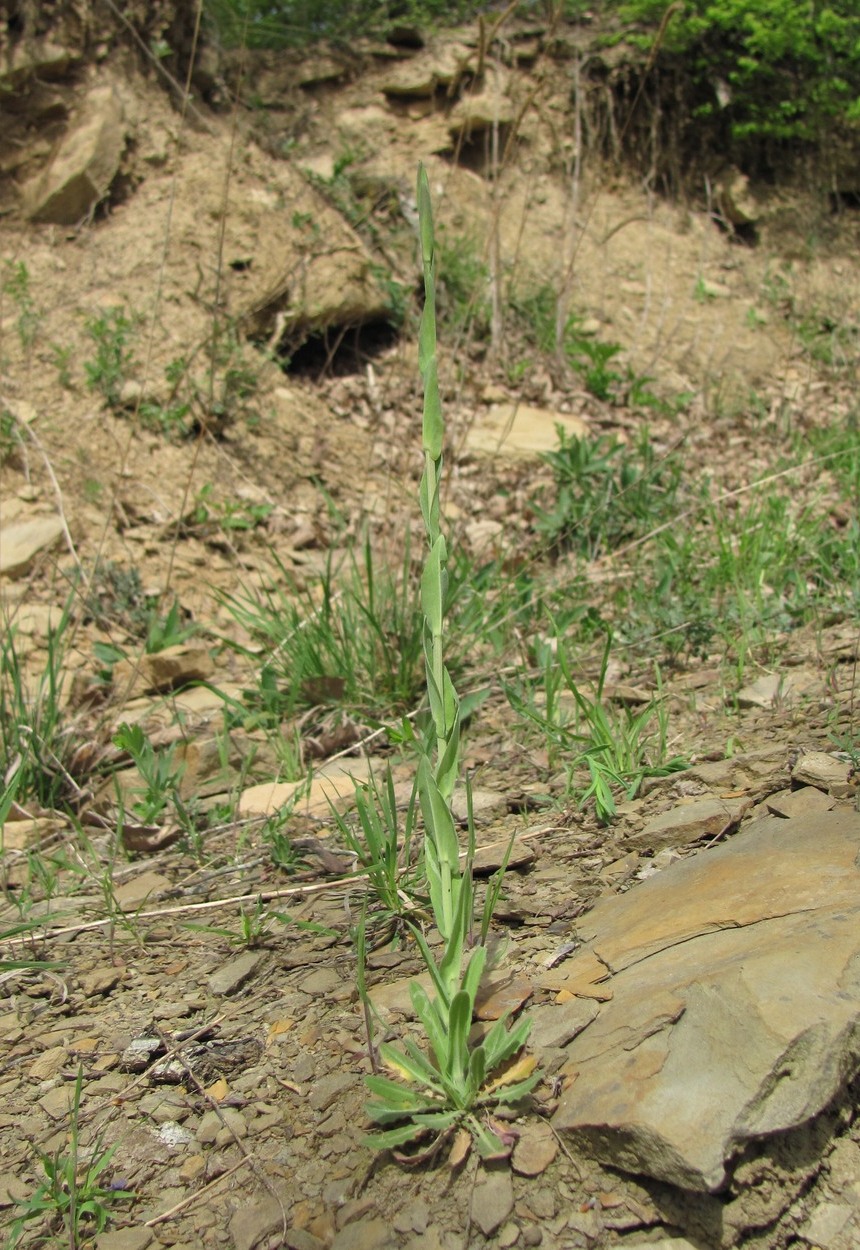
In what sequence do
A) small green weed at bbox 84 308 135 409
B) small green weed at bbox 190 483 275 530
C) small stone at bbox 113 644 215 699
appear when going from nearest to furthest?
1. small stone at bbox 113 644 215 699
2. small green weed at bbox 190 483 275 530
3. small green weed at bbox 84 308 135 409

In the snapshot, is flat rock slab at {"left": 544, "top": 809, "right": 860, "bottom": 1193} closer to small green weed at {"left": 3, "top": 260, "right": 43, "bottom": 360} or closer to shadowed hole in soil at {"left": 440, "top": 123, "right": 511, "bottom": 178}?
small green weed at {"left": 3, "top": 260, "right": 43, "bottom": 360}

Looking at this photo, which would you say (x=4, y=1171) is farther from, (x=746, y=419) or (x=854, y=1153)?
(x=746, y=419)

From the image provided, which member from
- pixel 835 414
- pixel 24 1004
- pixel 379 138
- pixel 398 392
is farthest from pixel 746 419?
pixel 24 1004

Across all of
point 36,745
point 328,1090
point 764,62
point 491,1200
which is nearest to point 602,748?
point 328,1090

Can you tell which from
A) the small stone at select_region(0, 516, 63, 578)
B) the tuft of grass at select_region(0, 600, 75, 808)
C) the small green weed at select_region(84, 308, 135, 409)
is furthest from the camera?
the small green weed at select_region(84, 308, 135, 409)

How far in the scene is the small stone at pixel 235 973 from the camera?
1.61 metres

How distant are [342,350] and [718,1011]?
4656 mm

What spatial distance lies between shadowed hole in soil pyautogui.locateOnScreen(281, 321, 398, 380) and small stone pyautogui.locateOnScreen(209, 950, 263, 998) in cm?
384

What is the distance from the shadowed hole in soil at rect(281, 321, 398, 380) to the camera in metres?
5.22

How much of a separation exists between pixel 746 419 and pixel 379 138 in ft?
9.77

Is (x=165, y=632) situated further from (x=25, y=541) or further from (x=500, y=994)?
(x=500, y=994)

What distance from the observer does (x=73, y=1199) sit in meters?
1.17

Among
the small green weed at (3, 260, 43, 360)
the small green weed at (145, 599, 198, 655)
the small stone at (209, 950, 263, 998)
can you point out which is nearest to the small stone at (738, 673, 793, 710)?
the small stone at (209, 950, 263, 998)

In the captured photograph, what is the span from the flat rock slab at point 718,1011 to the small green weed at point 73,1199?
55 cm
